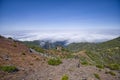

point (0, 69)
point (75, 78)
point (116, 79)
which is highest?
point (0, 69)

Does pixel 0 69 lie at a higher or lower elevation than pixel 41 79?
higher

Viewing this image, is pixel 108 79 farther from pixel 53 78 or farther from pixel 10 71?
pixel 10 71

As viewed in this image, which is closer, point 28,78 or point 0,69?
point 28,78

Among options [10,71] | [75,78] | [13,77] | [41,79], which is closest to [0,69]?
[10,71]

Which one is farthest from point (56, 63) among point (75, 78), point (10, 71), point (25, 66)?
point (10, 71)

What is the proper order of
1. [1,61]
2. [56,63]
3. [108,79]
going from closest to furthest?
[1,61] < [108,79] < [56,63]

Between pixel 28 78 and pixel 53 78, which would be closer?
pixel 28 78

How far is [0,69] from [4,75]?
1.66m

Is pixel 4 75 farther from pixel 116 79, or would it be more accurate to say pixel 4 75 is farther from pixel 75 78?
pixel 116 79

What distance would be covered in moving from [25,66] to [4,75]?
4.97m

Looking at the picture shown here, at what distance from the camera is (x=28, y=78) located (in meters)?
15.9

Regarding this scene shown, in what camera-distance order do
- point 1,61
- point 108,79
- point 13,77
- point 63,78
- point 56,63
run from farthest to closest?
point 56,63
point 108,79
point 1,61
point 63,78
point 13,77

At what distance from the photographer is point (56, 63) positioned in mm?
25047

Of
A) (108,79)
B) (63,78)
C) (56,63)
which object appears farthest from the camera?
(56,63)
